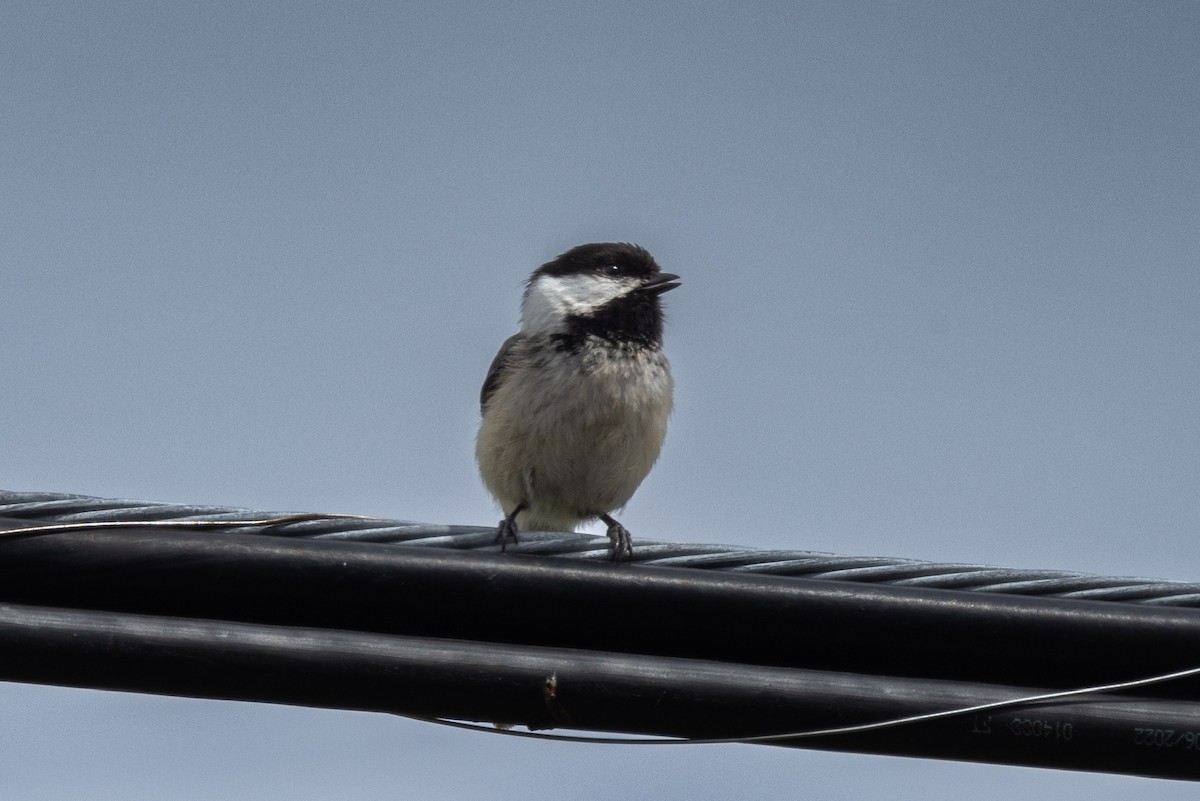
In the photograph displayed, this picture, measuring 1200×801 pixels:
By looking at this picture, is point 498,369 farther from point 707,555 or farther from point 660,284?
point 707,555

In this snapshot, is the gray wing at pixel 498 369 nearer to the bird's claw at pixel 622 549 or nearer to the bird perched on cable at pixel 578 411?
the bird perched on cable at pixel 578 411

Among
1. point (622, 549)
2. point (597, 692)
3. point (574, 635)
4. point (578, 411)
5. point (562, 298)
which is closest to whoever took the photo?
point (597, 692)

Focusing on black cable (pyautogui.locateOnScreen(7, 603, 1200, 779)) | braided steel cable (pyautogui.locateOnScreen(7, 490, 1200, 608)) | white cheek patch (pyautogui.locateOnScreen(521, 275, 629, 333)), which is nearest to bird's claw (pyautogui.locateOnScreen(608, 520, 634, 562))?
braided steel cable (pyautogui.locateOnScreen(7, 490, 1200, 608))

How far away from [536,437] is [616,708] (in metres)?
2.76

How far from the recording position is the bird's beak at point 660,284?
6297 millimetres

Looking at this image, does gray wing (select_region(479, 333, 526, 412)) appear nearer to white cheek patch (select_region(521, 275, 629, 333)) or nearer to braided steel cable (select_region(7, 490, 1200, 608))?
white cheek patch (select_region(521, 275, 629, 333))

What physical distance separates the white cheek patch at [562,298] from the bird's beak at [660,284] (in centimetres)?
11

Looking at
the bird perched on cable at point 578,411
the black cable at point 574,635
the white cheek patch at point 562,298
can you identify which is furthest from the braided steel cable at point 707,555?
the white cheek patch at point 562,298

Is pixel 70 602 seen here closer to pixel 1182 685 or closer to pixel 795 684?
pixel 795 684

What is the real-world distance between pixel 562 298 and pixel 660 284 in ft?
1.58

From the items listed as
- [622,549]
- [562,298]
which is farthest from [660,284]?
[622,549]

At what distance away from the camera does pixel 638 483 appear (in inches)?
232

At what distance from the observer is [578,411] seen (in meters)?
5.55

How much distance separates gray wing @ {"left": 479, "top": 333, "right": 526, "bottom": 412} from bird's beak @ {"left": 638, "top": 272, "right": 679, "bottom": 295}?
648 mm
